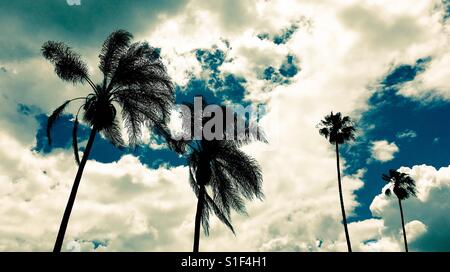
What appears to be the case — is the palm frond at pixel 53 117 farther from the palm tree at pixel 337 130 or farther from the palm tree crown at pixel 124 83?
the palm tree at pixel 337 130

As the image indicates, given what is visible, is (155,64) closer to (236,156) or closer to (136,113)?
(136,113)

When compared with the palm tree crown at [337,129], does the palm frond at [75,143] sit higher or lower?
lower

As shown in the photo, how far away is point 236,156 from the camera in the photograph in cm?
1784

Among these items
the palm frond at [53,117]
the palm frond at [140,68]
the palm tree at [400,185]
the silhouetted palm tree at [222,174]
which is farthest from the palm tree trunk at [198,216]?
the palm tree at [400,185]

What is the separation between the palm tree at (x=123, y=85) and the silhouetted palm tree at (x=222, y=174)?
11.7ft

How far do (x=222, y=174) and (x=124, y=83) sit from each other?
678 cm

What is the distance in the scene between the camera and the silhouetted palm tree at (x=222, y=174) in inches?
684

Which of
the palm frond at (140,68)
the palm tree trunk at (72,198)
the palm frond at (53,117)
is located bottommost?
the palm tree trunk at (72,198)

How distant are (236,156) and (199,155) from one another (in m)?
2.06

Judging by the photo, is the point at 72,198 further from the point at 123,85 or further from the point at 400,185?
the point at 400,185

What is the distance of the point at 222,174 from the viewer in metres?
18.0
